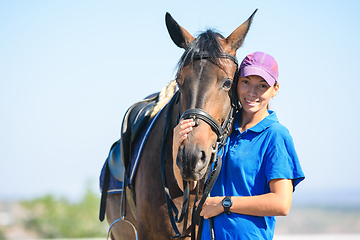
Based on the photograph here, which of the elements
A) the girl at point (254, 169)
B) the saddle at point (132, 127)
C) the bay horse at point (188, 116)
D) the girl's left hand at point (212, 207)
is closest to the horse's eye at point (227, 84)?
the bay horse at point (188, 116)

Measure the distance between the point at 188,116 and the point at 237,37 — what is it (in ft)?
2.70

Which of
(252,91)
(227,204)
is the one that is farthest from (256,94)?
(227,204)

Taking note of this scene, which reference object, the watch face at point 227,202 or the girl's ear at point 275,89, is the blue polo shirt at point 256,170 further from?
the girl's ear at point 275,89

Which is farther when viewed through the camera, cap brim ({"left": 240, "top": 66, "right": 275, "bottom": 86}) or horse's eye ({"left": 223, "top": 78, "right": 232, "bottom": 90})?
horse's eye ({"left": 223, "top": 78, "right": 232, "bottom": 90})

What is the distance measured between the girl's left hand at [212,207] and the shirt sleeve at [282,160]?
1.01 ft

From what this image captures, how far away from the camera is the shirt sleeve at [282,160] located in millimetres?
2107

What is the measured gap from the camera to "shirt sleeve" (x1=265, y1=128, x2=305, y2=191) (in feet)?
6.91

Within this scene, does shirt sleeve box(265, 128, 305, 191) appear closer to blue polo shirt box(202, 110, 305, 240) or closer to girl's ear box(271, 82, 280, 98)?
blue polo shirt box(202, 110, 305, 240)

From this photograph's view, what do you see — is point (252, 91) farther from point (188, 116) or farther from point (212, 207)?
point (212, 207)

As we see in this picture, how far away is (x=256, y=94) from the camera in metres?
2.39

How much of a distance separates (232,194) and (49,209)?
26.8 metres

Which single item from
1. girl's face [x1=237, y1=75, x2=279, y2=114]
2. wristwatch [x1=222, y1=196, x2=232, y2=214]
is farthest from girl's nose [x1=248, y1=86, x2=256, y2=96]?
wristwatch [x1=222, y1=196, x2=232, y2=214]

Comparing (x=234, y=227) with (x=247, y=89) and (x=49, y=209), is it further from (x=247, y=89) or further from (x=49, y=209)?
(x=49, y=209)

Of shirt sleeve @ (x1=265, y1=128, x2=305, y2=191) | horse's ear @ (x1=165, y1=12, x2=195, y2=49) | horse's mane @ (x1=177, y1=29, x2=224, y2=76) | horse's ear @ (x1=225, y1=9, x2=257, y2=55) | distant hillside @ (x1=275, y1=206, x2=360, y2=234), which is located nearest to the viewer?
shirt sleeve @ (x1=265, y1=128, x2=305, y2=191)
